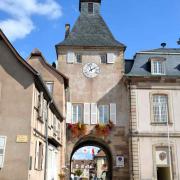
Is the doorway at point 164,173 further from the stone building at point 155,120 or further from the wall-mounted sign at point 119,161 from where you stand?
the wall-mounted sign at point 119,161

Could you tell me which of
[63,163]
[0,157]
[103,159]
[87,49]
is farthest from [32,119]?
[103,159]

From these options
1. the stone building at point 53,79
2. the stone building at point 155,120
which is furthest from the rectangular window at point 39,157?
the stone building at point 155,120

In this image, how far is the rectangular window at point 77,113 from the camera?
1091 inches

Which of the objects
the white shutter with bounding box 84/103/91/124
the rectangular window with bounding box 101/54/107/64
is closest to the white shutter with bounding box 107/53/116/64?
the rectangular window with bounding box 101/54/107/64

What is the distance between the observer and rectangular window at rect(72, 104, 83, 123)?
90.9ft

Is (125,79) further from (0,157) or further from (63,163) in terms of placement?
(0,157)

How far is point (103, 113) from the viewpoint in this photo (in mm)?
27891

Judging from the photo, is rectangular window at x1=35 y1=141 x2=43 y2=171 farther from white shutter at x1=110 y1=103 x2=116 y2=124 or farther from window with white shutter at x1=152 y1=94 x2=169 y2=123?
window with white shutter at x1=152 y1=94 x2=169 y2=123

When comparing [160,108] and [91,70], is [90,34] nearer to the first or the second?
[91,70]

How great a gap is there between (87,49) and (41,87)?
43.9ft

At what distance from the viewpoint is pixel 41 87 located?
1645cm

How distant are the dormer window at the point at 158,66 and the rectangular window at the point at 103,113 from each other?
5167 millimetres

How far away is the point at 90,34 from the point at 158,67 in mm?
7088

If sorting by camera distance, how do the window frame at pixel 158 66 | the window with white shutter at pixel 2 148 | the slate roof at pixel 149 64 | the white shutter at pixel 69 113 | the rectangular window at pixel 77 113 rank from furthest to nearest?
the slate roof at pixel 149 64, the window frame at pixel 158 66, the rectangular window at pixel 77 113, the white shutter at pixel 69 113, the window with white shutter at pixel 2 148
